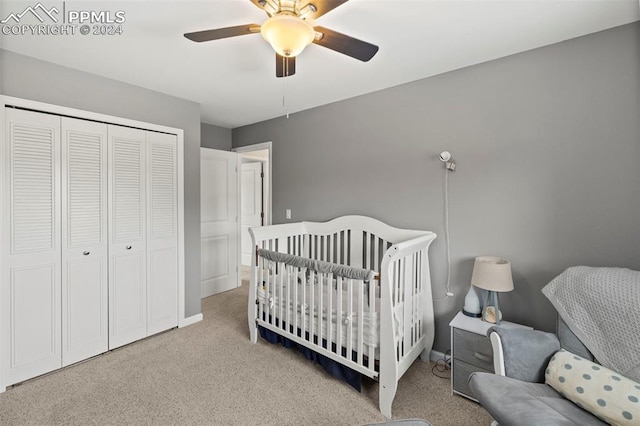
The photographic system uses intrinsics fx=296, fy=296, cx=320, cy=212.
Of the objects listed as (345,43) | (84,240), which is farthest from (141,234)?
(345,43)

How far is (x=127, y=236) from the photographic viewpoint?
2623 mm

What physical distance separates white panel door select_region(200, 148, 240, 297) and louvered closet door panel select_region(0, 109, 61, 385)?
172 cm

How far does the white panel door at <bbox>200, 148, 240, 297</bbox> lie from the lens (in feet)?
12.9

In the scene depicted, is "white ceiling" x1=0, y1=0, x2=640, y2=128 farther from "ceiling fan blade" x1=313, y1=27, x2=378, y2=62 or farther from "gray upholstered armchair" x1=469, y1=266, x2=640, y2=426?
"gray upholstered armchair" x1=469, y1=266, x2=640, y2=426

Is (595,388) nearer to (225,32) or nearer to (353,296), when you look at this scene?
(353,296)

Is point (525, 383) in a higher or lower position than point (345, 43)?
lower

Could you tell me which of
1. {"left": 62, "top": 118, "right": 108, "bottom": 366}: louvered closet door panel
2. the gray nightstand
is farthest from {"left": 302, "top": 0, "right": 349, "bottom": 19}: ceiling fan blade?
{"left": 62, "top": 118, "right": 108, "bottom": 366}: louvered closet door panel

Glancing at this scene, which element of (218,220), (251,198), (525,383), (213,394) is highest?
(251,198)

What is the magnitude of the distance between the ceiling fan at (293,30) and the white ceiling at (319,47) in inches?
10.6

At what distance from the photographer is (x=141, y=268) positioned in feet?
8.94

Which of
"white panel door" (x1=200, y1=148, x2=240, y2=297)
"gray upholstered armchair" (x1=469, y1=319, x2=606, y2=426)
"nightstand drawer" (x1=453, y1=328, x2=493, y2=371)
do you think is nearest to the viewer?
"gray upholstered armchair" (x1=469, y1=319, x2=606, y2=426)

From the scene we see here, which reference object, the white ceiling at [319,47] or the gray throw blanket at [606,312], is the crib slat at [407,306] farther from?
the white ceiling at [319,47]

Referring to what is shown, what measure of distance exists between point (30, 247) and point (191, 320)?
1.52 meters

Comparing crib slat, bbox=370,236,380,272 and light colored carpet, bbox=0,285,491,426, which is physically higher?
crib slat, bbox=370,236,380,272
